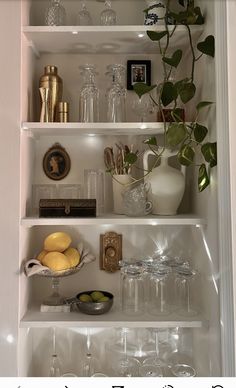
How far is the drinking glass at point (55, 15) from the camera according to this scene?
5.27 ft

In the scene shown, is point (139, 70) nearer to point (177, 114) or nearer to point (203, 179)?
point (177, 114)

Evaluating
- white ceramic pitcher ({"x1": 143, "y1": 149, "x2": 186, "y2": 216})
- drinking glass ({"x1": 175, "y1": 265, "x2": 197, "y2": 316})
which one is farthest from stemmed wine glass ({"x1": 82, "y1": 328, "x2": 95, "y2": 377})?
white ceramic pitcher ({"x1": 143, "y1": 149, "x2": 186, "y2": 216})

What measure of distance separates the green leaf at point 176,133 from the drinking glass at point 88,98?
1.27ft

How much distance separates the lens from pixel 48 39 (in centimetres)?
158

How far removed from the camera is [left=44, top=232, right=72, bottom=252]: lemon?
1.60 meters

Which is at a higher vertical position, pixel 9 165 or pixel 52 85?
pixel 52 85

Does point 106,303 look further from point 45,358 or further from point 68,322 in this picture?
point 45,358

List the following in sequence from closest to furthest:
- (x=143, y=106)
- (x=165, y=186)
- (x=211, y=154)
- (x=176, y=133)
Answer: (x=211, y=154) < (x=176, y=133) < (x=165, y=186) < (x=143, y=106)

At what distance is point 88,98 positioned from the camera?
1646mm

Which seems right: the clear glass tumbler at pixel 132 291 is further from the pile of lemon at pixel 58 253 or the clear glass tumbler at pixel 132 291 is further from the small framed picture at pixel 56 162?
the small framed picture at pixel 56 162

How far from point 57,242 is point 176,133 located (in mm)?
696

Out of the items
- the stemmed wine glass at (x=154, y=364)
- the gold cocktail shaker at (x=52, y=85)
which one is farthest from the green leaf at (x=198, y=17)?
the stemmed wine glass at (x=154, y=364)

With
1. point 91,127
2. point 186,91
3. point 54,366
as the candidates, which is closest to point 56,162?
point 91,127

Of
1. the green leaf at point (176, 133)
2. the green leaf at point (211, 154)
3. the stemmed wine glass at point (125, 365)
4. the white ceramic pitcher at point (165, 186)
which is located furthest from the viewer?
the stemmed wine glass at point (125, 365)
